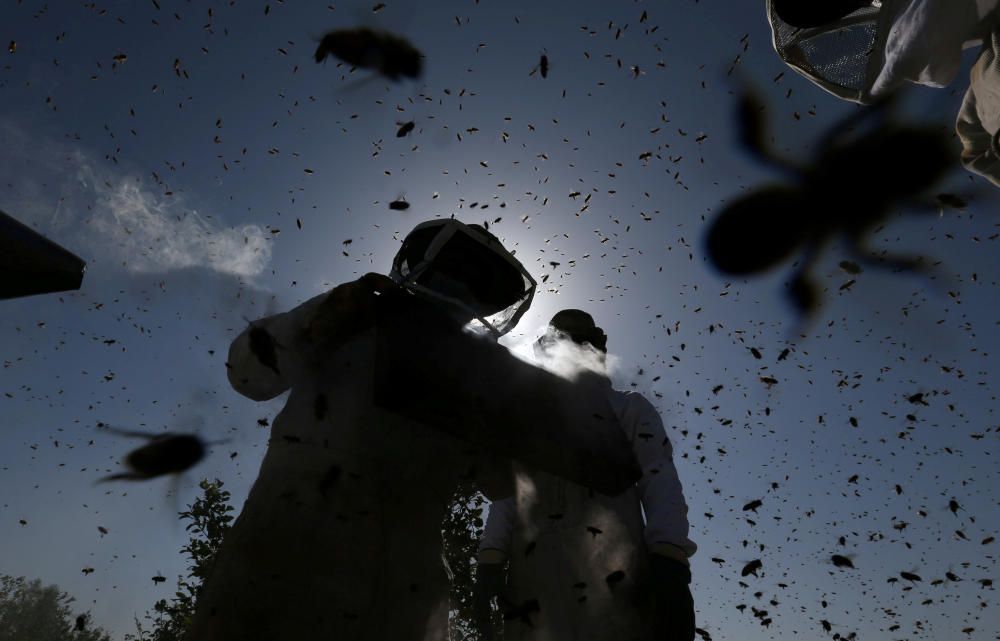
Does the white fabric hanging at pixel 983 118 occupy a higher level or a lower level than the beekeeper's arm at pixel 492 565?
higher

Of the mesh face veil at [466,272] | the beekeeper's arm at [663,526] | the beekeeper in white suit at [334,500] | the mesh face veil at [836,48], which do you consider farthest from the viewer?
the mesh face veil at [466,272]

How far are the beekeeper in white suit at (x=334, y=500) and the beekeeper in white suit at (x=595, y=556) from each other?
0.88 m

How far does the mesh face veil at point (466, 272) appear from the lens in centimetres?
399

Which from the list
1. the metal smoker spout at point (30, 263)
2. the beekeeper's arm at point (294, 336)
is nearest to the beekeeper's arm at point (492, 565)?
the beekeeper's arm at point (294, 336)

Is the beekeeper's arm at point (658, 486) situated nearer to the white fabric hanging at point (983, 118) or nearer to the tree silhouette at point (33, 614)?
the white fabric hanging at point (983, 118)

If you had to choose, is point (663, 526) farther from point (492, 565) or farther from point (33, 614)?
point (33, 614)

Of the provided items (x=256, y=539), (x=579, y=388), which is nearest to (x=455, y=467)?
(x=579, y=388)

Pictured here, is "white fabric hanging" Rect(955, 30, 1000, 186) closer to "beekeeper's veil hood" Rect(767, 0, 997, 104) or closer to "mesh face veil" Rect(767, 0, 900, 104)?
"beekeeper's veil hood" Rect(767, 0, 997, 104)

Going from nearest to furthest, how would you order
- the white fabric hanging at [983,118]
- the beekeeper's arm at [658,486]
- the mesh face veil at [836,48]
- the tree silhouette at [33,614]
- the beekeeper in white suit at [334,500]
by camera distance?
the beekeeper in white suit at [334,500] < the white fabric hanging at [983,118] < the beekeeper's arm at [658,486] < the mesh face veil at [836,48] < the tree silhouette at [33,614]

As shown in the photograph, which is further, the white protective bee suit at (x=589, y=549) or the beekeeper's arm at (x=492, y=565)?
the beekeeper's arm at (x=492, y=565)

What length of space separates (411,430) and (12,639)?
427ft

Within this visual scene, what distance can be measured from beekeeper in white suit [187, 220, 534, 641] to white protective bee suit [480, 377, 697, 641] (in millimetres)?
854

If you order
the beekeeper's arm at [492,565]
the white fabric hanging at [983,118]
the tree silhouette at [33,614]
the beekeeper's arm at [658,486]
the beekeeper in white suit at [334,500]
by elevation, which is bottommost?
the tree silhouette at [33,614]

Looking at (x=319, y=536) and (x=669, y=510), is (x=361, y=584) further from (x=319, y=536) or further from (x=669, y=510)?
(x=669, y=510)
